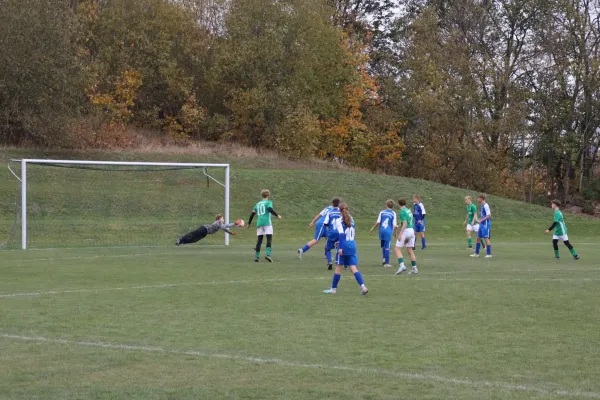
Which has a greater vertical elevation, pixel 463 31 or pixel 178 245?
pixel 463 31

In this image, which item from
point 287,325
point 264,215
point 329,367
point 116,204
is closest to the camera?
point 329,367

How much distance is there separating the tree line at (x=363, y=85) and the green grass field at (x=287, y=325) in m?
28.6

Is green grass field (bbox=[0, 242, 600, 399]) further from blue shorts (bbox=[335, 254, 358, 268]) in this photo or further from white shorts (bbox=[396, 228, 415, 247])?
→ white shorts (bbox=[396, 228, 415, 247])

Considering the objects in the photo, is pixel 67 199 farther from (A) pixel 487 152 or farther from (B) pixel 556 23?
(B) pixel 556 23

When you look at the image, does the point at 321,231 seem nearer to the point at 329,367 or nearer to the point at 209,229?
the point at 209,229

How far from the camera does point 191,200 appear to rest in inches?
1603

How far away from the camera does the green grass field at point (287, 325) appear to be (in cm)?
874

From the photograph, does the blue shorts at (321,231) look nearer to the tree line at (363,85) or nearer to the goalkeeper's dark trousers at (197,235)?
the goalkeeper's dark trousers at (197,235)

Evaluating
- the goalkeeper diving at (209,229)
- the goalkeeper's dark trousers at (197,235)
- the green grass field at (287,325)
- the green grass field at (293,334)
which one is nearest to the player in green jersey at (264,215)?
the green grass field at (287,325)

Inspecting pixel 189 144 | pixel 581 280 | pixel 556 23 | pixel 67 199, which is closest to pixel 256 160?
pixel 189 144

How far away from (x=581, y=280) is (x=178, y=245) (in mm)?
14583

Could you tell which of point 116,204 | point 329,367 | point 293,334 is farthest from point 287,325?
point 116,204

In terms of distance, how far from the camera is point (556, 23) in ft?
192

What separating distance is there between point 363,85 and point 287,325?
2096 inches
